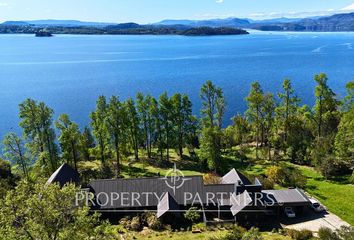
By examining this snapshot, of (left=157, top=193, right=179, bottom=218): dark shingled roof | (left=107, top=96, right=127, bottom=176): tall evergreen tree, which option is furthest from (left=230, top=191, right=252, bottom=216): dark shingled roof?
(left=107, top=96, right=127, bottom=176): tall evergreen tree

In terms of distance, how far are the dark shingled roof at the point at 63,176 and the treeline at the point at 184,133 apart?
586 centimetres

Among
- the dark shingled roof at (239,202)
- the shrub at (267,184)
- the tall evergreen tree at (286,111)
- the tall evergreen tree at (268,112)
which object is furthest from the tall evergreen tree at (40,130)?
the tall evergreen tree at (286,111)

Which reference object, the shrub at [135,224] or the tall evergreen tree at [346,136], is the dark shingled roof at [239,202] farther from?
the tall evergreen tree at [346,136]

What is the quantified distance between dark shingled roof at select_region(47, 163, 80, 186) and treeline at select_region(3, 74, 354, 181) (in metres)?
5.86

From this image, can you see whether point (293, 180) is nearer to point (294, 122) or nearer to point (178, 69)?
point (294, 122)

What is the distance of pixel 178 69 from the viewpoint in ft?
474

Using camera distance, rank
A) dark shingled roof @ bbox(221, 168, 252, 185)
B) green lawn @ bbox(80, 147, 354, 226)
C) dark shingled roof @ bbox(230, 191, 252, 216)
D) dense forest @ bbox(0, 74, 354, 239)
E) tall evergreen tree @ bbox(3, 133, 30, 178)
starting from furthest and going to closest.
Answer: dense forest @ bbox(0, 74, 354, 239) → tall evergreen tree @ bbox(3, 133, 30, 178) → dark shingled roof @ bbox(221, 168, 252, 185) → green lawn @ bbox(80, 147, 354, 226) → dark shingled roof @ bbox(230, 191, 252, 216)

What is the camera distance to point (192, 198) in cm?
3412

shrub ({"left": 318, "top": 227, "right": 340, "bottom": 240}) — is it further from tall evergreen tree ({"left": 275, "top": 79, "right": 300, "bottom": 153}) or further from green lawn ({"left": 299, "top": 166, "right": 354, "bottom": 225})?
tall evergreen tree ({"left": 275, "top": 79, "right": 300, "bottom": 153})

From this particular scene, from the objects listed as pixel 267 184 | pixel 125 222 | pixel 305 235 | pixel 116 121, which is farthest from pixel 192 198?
pixel 116 121

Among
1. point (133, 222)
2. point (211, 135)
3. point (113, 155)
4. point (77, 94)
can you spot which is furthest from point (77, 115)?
point (133, 222)

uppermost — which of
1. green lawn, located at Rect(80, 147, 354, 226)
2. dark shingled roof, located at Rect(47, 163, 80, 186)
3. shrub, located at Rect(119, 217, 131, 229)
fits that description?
dark shingled roof, located at Rect(47, 163, 80, 186)

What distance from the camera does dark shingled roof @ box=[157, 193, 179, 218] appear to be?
31938 mm

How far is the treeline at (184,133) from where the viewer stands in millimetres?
42469
